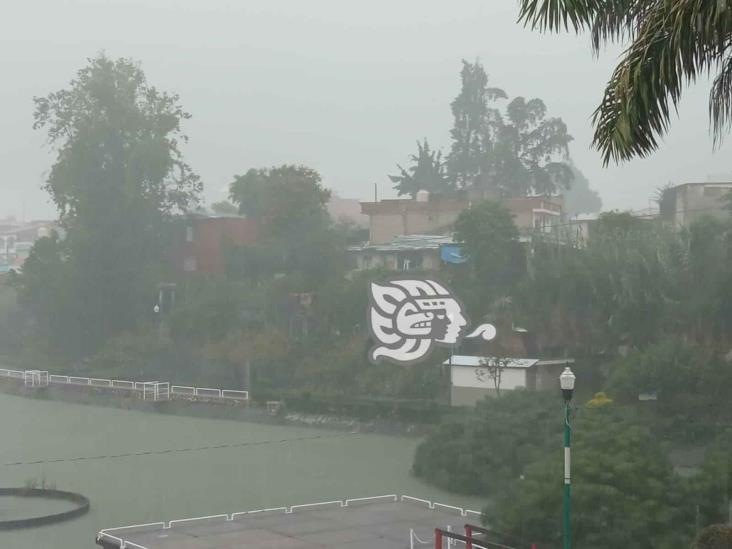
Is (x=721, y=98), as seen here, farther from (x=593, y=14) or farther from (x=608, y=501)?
(x=608, y=501)

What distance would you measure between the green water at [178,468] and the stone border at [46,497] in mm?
115

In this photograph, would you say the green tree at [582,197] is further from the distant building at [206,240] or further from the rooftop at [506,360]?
the rooftop at [506,360]

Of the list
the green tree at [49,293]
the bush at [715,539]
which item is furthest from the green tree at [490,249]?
the bush at [715,539]

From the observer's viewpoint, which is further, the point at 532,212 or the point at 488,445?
the point at 532,212

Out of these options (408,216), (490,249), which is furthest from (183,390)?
(408,216)

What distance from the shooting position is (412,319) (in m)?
16.4

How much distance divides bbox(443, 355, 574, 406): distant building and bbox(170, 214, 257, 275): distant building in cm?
821

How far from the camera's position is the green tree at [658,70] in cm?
420

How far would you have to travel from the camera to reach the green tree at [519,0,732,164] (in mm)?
4195

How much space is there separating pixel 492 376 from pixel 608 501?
18.4 feet

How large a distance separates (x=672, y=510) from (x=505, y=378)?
5.53 metres

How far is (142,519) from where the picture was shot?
11250mm

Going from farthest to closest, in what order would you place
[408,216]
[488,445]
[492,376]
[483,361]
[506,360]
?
[408,216]
[483,361]
[506,360]
[492,376]
[488,445]

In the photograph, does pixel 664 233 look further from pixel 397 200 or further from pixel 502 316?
pixel 397 200
